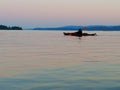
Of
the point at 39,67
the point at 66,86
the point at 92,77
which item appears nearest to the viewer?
the point at 66,86

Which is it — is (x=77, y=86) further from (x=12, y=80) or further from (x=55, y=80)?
(x=12, y=80)

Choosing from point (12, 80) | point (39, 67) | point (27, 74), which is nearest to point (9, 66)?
point (39, 67)

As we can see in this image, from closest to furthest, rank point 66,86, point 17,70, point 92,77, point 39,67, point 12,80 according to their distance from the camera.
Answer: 1. point 66,86
2. point 12,80
3. point 92,77
4. point 17,70
5. point 39,67

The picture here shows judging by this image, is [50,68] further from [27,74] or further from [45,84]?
[45,84]

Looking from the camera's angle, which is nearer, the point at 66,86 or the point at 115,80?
the point at 66,86

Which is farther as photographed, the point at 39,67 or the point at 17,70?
the point at 39,67

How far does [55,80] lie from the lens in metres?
21.3

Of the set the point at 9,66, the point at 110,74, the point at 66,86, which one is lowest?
the point at 66,86

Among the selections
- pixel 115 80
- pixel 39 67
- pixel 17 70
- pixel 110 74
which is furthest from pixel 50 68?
pixel 115 80

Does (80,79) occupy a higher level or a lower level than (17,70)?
lower

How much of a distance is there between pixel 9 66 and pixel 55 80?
7304 millimetres

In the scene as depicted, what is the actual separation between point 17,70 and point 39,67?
248 centimetres

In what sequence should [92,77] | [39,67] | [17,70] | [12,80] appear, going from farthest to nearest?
1. [39,67]
2. [17,70]
3. [92,77]
4. [12,80]

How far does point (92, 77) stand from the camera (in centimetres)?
2247
